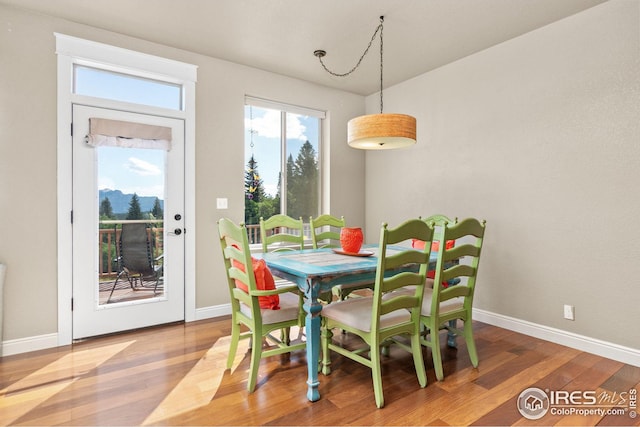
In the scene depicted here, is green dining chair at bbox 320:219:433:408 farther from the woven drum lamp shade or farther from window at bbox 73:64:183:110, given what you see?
window at bbox 73:64:183:110

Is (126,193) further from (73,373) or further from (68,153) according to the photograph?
(73,373)

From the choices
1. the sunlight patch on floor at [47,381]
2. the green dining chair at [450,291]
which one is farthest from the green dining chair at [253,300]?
the sunlight patch on floor at [47,381]

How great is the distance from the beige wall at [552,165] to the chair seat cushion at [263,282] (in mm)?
2340

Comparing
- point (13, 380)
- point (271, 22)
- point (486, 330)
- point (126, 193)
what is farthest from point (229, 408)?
point (271, 22)

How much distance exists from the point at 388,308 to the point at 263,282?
779mm

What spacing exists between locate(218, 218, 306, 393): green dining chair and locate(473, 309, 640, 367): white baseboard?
2.15 metres

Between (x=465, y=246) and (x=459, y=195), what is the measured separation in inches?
62.1

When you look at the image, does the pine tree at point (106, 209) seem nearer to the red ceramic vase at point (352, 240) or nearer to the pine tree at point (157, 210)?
the pine tree at point (157, 210)

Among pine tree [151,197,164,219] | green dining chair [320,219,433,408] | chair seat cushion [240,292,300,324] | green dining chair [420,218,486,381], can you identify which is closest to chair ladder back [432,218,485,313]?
green dining chair [420,218,486,381]

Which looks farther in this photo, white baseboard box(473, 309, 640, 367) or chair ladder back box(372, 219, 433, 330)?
white baseboard box(473, 309, 640, 367)

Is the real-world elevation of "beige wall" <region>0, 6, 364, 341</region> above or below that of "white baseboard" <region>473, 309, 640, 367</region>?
above

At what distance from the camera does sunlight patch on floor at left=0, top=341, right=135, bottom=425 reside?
2.01 meters

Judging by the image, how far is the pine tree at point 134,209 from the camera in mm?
3289

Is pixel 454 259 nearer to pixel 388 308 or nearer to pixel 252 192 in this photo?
pixel 388 308
